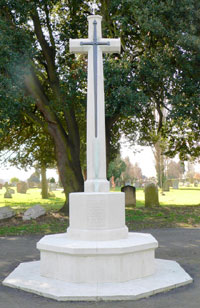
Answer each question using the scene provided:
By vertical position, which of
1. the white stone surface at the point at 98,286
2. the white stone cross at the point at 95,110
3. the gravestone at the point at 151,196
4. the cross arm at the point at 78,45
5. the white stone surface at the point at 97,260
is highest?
the cross arm at the point at 78,45

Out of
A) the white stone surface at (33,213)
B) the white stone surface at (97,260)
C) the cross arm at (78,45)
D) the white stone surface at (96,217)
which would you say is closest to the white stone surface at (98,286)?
the white stone surface at (97,260)

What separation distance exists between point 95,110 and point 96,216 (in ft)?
6.98

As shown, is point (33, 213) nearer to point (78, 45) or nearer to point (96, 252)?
point (78, 45)

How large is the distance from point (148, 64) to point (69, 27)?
446 cm

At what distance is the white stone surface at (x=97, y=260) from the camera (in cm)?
619

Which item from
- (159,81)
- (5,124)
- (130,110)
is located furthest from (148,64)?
(5,124)

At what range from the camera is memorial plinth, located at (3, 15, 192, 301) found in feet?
19.6

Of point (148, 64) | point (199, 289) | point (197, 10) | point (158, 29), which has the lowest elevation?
point (199, 289)

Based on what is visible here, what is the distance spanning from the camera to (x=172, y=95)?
15.3 metres

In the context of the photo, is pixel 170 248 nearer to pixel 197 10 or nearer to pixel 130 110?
pixel 130 110

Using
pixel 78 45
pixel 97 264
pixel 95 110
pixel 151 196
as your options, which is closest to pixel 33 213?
pixel 151 196

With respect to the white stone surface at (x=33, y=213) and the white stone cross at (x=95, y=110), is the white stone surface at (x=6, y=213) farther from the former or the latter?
the white stone cross at (x=95, y=110)

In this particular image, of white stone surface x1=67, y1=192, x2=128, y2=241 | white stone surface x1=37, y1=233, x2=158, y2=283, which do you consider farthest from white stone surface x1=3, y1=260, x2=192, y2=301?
white stone surface x1=67, y1=192, x2=128, y2=241

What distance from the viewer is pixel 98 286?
6.04 meters
